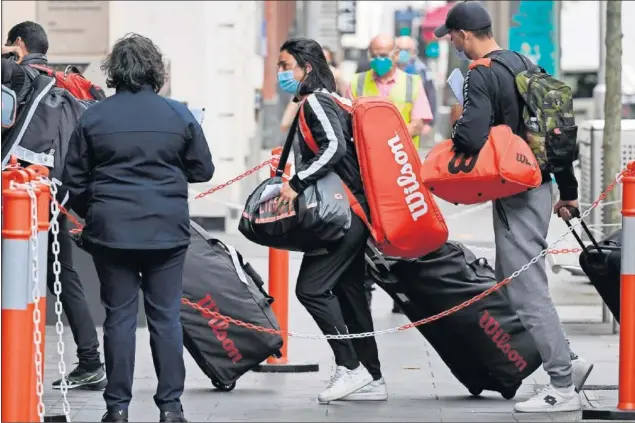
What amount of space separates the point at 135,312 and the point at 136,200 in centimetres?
54

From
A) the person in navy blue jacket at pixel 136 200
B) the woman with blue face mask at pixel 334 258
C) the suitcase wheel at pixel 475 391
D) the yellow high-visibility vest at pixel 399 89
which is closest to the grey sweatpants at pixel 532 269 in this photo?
the suitcase wheel at pixel 475 391

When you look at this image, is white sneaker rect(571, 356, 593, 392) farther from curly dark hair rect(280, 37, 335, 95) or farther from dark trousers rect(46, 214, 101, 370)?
dark trousers rect(46, 214, 101, 370)

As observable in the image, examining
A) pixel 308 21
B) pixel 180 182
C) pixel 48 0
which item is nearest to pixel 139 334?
pixel 180 182

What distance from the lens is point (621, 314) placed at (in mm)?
7617

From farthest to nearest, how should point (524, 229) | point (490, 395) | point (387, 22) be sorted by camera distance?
point (387, 22) → point (490, 395) → point (524, 229)

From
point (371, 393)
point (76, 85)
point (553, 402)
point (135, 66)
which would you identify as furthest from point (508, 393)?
point (76, 85)

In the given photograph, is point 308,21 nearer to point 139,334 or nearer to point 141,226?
point 139,334

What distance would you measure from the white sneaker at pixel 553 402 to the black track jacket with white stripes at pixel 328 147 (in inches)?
50.5

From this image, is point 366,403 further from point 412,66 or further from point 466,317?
point 412,66

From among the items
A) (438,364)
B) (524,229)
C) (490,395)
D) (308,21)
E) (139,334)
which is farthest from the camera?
(308,21)

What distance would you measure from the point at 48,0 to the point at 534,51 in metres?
10.8

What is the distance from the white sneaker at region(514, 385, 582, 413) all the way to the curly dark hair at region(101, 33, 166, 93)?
2275mm

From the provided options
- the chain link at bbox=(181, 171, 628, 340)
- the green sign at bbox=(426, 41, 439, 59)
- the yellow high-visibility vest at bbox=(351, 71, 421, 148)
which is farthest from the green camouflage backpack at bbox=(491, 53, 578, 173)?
the green sign at bbox=(426, 41, 439, 59)

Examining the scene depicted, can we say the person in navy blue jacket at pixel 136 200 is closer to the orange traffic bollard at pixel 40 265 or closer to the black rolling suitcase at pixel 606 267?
the orange traffic bollard at pixel 40 265
